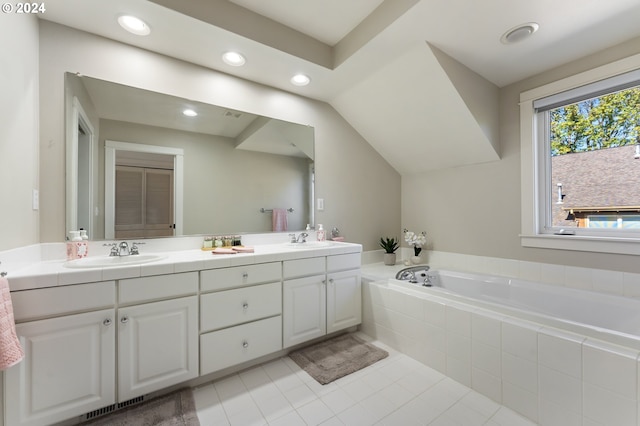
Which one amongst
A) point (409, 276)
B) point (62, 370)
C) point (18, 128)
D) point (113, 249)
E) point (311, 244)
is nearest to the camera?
point (62, 370)

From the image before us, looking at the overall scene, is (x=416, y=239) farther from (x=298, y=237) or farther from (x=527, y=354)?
(x=527, y=354)

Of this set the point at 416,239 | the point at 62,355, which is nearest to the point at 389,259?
the point at 416,239

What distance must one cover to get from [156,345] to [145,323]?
0.15 m

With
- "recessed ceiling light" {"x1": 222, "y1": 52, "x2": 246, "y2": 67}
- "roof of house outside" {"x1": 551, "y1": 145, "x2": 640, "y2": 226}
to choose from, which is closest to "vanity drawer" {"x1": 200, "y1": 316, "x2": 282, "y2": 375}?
"recessed ceiling light" {"x1": 222, "y1": 52, "x2": 246, "y2": 67}

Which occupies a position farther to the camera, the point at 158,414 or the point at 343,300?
the point at 343,300

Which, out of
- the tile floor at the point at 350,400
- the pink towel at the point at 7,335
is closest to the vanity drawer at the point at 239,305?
the tile floor at the point at 350,400

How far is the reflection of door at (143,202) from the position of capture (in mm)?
1835

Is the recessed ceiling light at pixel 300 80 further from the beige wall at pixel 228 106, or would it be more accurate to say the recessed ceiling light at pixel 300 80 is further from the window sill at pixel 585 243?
the window sill at pixel 585 243

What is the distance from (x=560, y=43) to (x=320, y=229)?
2.34 m

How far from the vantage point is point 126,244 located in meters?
1.81

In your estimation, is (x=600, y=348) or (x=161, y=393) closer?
(x=600, y=348)

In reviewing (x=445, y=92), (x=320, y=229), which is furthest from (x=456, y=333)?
(x=445, y=92)

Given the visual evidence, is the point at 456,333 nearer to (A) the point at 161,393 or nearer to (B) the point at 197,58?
(A) the point at 161,393

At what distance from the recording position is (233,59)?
208 centimetres
